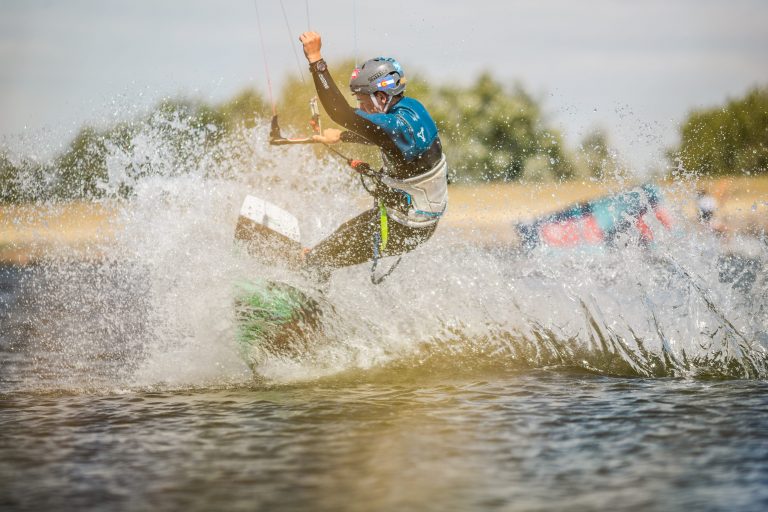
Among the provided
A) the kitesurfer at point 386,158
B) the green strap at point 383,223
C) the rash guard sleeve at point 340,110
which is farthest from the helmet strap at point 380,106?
the green strap at point 383,223

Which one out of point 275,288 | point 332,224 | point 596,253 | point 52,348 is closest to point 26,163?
point 52,348

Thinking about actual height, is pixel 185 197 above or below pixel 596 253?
above

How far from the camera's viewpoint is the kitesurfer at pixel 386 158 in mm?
7004

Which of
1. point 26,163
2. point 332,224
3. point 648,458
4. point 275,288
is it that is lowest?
point 648,458

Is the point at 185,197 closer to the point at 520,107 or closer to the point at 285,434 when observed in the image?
the point at 285,434

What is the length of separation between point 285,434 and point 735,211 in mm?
15287

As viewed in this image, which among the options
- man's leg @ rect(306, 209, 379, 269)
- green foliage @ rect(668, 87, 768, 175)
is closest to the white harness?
man's leg @ rect(306, 209, 379, 269)

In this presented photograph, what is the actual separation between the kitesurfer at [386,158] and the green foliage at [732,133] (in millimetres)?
25437

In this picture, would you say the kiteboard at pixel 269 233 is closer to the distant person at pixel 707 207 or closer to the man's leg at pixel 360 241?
the man's leg at pixel 360 241

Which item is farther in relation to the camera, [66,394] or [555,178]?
[555,178]

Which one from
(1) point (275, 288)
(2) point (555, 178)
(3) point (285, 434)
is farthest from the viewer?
(2) point (555, 178)

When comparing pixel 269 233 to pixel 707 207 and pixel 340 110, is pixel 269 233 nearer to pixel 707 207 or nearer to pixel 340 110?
pixel 340 110

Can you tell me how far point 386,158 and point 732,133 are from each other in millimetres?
27015

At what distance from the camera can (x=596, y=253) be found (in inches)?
390
